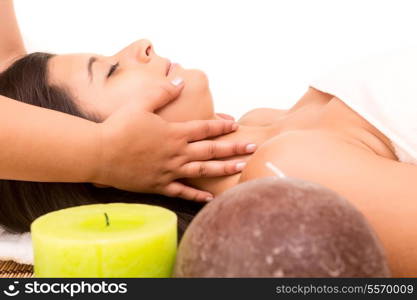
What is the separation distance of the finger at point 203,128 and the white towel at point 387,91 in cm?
23

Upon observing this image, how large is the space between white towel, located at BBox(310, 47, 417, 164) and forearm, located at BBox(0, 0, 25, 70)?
0.94m

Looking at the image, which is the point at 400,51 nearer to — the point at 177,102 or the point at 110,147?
the point at 177,102

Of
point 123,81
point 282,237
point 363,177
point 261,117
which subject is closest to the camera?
point 282,237

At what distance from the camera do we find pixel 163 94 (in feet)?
3.64

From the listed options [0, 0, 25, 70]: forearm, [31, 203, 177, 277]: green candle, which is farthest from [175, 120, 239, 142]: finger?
[0, 0, 25, 70]: forearm

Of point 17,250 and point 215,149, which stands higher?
point 215,149

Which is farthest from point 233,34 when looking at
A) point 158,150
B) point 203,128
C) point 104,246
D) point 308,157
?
point 104,246

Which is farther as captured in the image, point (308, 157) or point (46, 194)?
point (46, 194)

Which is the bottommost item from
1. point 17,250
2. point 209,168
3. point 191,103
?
point 17,250

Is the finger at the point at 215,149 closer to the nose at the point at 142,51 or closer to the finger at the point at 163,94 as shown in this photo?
the finger at the point at 163,94

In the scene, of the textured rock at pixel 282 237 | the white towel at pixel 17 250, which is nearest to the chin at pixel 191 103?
the white towel at pixel 17 250

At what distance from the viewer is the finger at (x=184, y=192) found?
3.64ft

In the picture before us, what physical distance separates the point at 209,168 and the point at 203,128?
0.08 m

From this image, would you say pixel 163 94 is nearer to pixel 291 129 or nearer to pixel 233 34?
pixel 291 129
